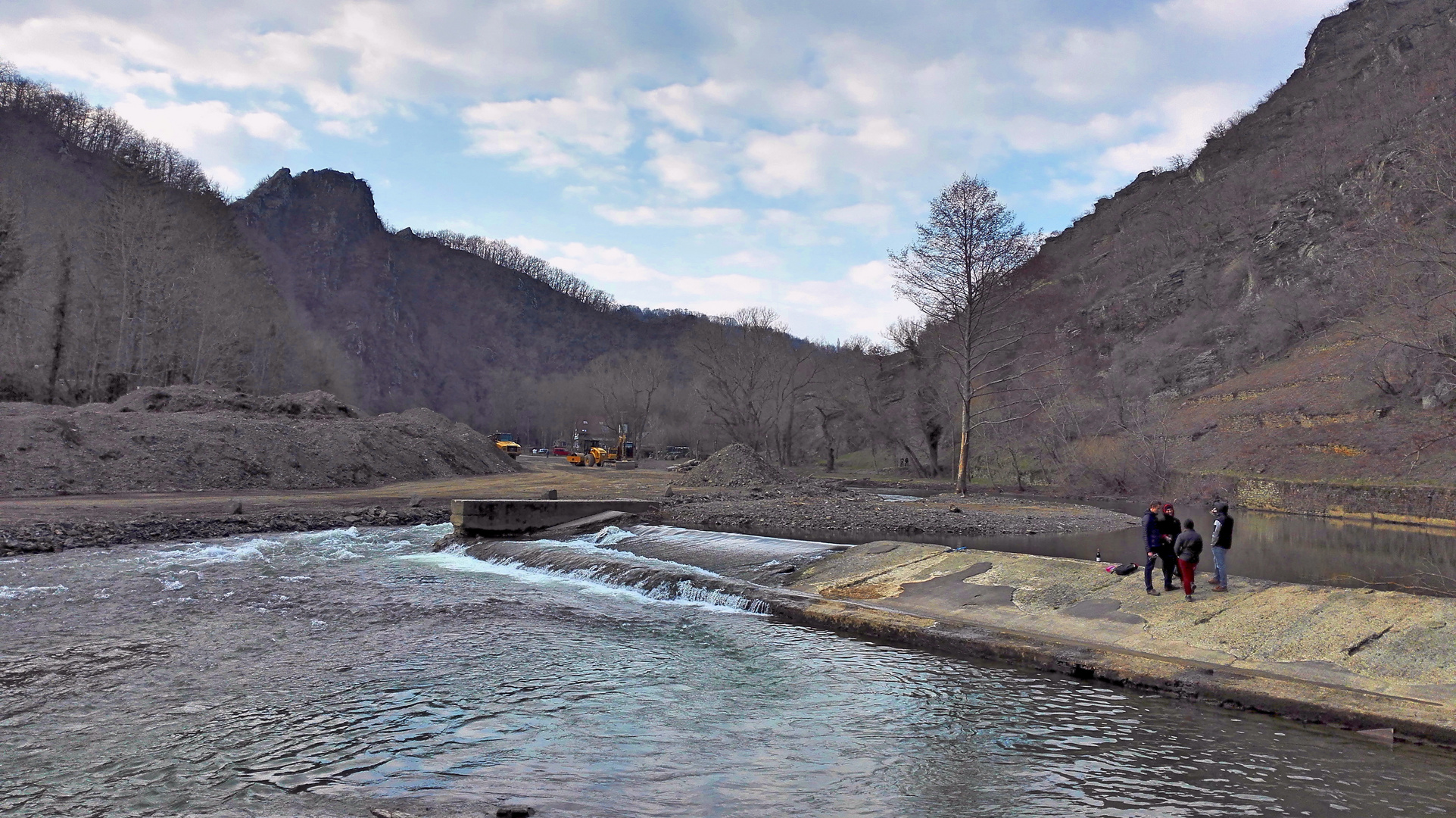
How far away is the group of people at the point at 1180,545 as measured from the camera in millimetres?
12163

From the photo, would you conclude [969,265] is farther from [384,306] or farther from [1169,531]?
[384,306]

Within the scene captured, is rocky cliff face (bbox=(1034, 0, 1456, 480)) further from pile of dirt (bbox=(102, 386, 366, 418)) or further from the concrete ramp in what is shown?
pile of dirt (bbox=(102, 386, 366, 418))

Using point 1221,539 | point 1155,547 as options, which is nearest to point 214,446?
point 1155,547

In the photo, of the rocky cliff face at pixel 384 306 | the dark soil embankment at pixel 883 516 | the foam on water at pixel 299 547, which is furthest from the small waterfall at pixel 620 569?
the rocky cliff face at pixel 384 306

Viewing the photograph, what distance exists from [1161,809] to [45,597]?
714 inches

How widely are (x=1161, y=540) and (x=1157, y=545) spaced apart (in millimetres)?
100

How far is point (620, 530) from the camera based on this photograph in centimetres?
2541

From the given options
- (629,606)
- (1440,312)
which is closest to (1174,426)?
(1440,312)

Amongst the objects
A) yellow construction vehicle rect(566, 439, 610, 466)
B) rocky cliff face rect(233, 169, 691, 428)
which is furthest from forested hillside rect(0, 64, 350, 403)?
rocky cliff face rect(233, 169, 691, 428)

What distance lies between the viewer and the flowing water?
6.94 metres

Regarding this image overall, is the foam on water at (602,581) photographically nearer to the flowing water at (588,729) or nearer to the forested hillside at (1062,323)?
the flowing water at (588,729)

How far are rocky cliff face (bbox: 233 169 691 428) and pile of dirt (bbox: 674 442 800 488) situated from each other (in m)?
107

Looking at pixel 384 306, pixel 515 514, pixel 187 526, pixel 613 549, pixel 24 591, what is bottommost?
pixel 24 591

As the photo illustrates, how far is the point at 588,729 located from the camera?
879 centimetres
